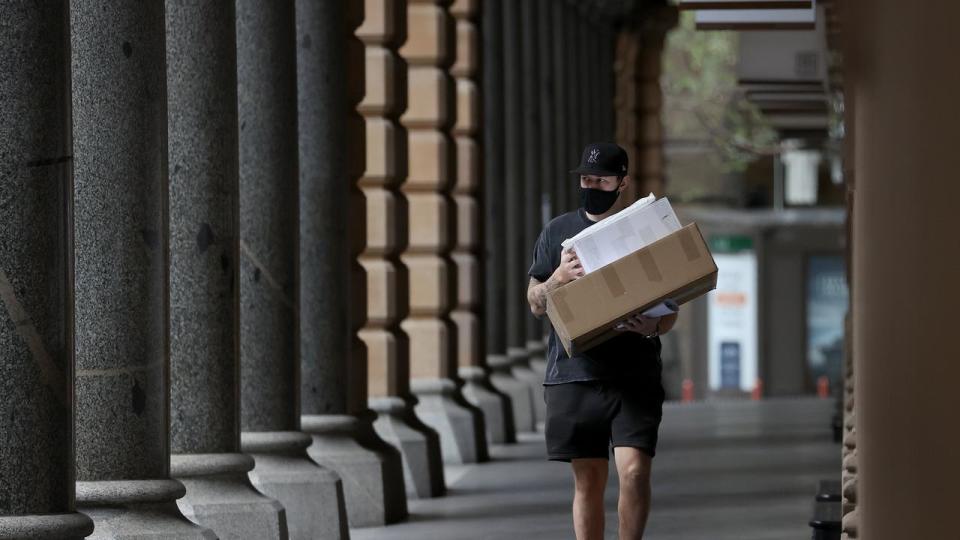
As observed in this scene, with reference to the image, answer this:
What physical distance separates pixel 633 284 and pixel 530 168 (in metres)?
15.1

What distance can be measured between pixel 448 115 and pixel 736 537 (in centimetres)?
607

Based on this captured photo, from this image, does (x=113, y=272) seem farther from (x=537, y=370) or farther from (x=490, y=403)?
(x=537, y=370)

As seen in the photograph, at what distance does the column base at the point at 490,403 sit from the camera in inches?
698

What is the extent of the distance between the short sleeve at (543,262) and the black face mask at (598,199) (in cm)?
20

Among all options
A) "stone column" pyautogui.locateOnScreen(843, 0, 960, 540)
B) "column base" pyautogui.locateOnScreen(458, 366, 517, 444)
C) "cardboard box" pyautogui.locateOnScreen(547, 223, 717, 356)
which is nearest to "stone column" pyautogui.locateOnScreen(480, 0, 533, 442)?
"column base" pyautogui.locateOnScreen(458, 366, 517, 444)

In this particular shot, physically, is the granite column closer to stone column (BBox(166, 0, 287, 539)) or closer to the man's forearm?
stone column (BBox(166, 0, 287, 539))

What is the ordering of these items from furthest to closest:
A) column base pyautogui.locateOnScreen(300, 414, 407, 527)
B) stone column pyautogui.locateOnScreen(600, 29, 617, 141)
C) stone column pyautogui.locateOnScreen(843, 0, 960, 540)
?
stone column pyautogui.locateOnScreen(600, 29, 617, 141), column base pyautogui.locateOnScreen(300, 414, 407, 527), stone column pyautogui.locateOnScreen(843, 0, 960, 540)

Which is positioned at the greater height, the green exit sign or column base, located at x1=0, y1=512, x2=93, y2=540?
the green exit sign

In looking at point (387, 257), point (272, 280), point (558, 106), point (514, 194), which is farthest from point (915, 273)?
point (558, 106)

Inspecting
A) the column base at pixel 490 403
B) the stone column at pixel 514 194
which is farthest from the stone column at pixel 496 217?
the column base at pixel 490 403

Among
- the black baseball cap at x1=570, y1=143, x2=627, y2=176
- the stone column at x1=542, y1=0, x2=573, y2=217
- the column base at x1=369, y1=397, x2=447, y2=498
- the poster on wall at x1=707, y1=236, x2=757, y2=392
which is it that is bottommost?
the poster on wall at x1=707, y1=236, x2=757, y2=392

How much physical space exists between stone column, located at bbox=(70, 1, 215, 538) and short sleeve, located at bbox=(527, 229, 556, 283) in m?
1.38

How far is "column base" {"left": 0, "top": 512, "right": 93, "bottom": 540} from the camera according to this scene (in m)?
5.55

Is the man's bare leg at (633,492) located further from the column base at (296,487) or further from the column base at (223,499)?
the column base at (296,487)
